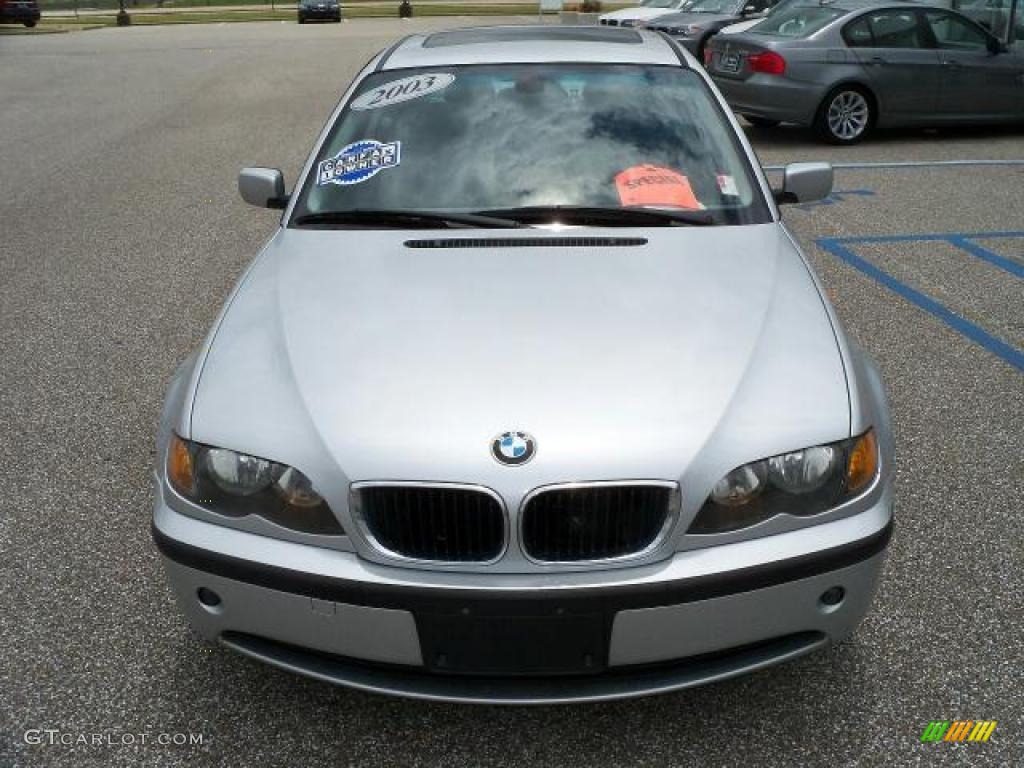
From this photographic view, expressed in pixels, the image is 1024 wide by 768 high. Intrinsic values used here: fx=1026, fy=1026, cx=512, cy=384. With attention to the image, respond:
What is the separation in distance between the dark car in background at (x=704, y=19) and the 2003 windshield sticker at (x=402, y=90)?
39.5 ft

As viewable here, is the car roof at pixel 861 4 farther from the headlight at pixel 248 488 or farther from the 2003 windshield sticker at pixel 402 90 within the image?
the headlight at pixel 248 488

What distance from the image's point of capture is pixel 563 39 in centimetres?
419

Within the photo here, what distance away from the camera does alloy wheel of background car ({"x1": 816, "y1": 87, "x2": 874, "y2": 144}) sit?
417 inches

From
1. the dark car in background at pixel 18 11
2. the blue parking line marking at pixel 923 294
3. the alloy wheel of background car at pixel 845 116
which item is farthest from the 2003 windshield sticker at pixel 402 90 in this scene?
the dark car in background at pixel 18 11

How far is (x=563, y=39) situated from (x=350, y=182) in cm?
124

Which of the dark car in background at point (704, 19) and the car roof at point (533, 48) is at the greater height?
the car roof at point (533, 48)

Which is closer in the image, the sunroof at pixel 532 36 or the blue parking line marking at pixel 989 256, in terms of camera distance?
the sunroof at pixel 532 36

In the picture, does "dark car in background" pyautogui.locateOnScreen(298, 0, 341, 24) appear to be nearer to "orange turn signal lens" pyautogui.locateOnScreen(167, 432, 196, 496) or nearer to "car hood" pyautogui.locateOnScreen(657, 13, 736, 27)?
"car hood" pyautogui.locateOnScreen(657, 13, 736, 27)

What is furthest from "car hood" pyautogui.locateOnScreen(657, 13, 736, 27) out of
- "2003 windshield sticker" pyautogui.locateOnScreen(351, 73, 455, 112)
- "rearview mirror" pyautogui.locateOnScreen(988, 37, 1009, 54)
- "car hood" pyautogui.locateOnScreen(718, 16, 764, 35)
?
"2003 windshield sticker" pyautogui.locateOnScreen(351, 73, 455, 112)

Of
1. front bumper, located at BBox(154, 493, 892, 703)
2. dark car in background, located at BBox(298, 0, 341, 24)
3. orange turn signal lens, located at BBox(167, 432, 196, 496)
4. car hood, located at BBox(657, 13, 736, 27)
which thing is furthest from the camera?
dark car in background, located at BBox(298, 0, 341, 24)

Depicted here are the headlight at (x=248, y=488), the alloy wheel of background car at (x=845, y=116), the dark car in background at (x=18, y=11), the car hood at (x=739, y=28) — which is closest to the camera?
the headlight at (x=248, y=488)

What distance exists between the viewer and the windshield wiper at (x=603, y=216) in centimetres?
331

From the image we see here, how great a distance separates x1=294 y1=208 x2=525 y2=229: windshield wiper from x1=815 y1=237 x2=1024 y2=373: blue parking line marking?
298 cm

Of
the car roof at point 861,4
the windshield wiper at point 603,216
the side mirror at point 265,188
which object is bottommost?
the car roof at point 861,4
